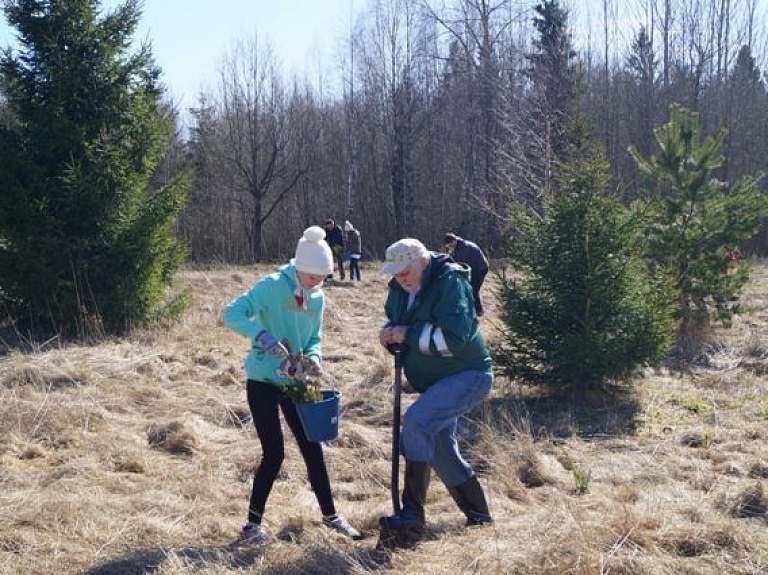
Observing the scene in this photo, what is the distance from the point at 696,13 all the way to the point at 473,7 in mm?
11955

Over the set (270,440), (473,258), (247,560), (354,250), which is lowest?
(247,560)

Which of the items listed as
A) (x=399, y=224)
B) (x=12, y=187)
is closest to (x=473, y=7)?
(x=399, y=224)

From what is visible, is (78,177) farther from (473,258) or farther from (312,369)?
(312,369)

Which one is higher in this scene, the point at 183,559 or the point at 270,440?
the point at 270,440

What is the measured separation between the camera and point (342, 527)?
4.77 metres

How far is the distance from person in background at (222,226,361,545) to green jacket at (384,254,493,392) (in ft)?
1.69

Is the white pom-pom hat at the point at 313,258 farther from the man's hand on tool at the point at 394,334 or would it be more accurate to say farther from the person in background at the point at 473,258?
the person in background at the point at 473,258

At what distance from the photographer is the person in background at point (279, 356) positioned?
4.55m

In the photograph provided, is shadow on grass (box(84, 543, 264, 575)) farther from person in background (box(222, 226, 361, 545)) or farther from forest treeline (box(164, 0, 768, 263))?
forest treeline (box(164, 0, 768, 263))

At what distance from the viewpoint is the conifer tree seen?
1215 centimetres

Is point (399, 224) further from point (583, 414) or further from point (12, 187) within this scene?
point (583, 414)

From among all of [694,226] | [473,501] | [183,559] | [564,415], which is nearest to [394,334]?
[473,501]

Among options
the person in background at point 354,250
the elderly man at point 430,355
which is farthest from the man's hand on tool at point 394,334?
the person in background at point 354,250

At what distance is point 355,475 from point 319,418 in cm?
186
